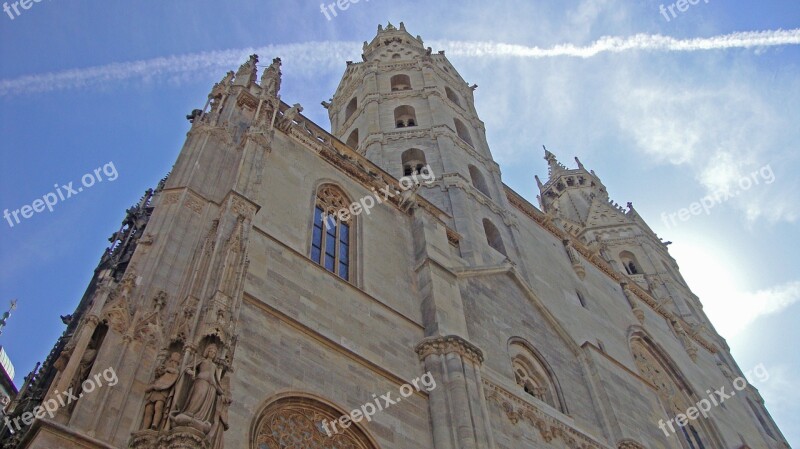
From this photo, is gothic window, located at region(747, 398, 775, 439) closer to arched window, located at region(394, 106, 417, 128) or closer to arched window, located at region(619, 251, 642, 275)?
arched window, located at region(619, 251, 642, 275)

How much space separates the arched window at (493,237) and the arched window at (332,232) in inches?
227

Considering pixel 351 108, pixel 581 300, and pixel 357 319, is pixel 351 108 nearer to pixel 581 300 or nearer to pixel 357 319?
pixel 581 300

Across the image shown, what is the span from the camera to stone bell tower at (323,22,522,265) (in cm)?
2092

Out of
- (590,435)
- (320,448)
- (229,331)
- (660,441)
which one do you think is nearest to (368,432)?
(320,448)

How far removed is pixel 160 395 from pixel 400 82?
2223cm

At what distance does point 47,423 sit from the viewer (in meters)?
7.41

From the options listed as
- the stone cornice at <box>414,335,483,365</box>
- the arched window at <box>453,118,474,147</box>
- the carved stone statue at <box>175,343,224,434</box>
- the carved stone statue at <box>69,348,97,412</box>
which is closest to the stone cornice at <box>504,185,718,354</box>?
the arched window at <box>453,118,474,147</box>

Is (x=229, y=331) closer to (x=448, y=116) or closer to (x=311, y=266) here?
(x=311, y=266)

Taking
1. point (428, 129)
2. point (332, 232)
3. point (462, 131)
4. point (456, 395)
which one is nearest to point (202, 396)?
point (456, 395)

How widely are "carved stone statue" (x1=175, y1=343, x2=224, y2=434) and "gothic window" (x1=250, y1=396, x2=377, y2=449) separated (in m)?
1.42

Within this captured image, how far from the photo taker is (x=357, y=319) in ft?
42.0

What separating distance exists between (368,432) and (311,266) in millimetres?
3425

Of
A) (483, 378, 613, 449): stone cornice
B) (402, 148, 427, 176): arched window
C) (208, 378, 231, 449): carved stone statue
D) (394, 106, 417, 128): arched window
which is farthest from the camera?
(394, 106, 417, 128): arched window

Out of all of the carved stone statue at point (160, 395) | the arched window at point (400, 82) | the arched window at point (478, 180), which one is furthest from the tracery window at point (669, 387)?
the carved stone statue at point (160, 395)
